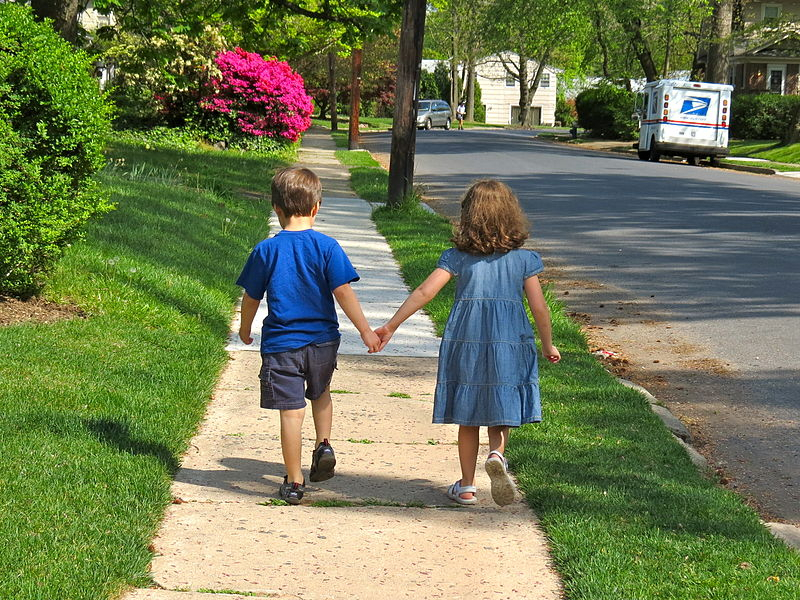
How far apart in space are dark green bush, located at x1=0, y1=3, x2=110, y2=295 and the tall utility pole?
8186 millimetres

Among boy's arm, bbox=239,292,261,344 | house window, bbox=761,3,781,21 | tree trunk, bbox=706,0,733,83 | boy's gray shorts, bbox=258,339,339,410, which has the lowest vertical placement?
boy's gray shorts, bbox=258,339,339,410

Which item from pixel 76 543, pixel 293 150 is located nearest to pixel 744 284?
pixel 76 543

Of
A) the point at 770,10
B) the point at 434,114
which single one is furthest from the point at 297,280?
the point at 434,114

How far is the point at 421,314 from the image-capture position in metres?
8.97

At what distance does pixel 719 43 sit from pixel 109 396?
3487 centimetres

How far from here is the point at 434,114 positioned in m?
58.9

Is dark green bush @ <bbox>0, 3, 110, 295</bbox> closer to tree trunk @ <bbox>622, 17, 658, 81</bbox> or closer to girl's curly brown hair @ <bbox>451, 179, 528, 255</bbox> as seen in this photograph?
girl's curly brown hair @ <bbox>451, 179, 528, 255</bbox>

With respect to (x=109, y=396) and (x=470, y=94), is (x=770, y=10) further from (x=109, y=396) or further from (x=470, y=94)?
(x=109, y=396)

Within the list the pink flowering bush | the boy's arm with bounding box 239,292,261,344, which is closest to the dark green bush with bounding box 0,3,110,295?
the boy's arm with bounding box 239,292,261,344

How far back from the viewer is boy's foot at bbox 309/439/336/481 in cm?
464

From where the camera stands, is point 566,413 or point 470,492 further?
point 566,413

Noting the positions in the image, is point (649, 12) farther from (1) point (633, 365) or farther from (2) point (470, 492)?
(2) point (470, 492)

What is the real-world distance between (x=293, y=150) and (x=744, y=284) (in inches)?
755

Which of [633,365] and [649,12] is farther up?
[649,12]
